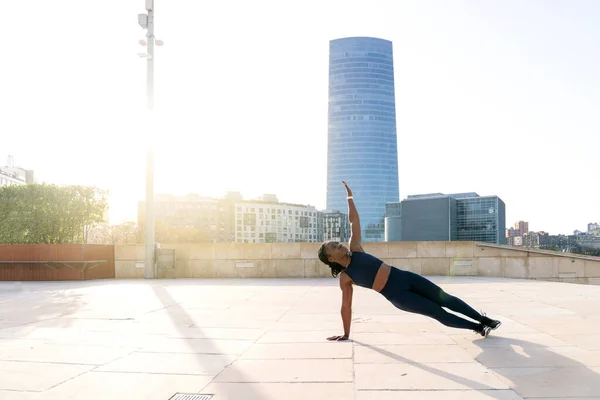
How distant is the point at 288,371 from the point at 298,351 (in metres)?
0.95

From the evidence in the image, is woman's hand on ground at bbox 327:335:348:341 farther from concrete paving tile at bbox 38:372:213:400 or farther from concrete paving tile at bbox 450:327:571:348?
concrete paving tile at bbox 38:372:213:400

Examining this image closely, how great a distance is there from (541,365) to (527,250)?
595 inches

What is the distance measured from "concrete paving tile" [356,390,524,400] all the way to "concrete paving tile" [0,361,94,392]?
269 cm

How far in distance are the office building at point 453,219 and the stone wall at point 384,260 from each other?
421ft

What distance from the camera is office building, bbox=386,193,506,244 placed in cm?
14650

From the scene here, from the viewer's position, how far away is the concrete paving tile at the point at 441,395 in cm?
386

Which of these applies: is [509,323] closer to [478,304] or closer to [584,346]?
[584,346]

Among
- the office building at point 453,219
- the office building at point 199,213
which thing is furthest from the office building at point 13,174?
the office building at point 453,219

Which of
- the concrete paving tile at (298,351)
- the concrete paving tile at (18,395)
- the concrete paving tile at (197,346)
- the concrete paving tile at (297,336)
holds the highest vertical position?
the concrete paving tile at (18,395)

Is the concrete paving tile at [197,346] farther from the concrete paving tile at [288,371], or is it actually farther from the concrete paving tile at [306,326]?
the concrete paving tile at [306,326]

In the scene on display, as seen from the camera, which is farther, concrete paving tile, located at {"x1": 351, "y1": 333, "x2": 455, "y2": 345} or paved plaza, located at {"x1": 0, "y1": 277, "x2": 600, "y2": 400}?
concrete paving tile, located at {"x1": 351, "y1": 333, "x2": 455, "y2": 345}

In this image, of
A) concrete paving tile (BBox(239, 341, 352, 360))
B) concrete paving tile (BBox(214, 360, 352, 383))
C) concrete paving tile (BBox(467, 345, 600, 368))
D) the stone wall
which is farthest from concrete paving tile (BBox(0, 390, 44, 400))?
the stone wall

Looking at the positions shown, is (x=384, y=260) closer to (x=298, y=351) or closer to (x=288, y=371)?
(x=298, y=351)

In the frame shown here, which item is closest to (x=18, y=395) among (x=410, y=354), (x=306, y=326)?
(x=410, y=354)
